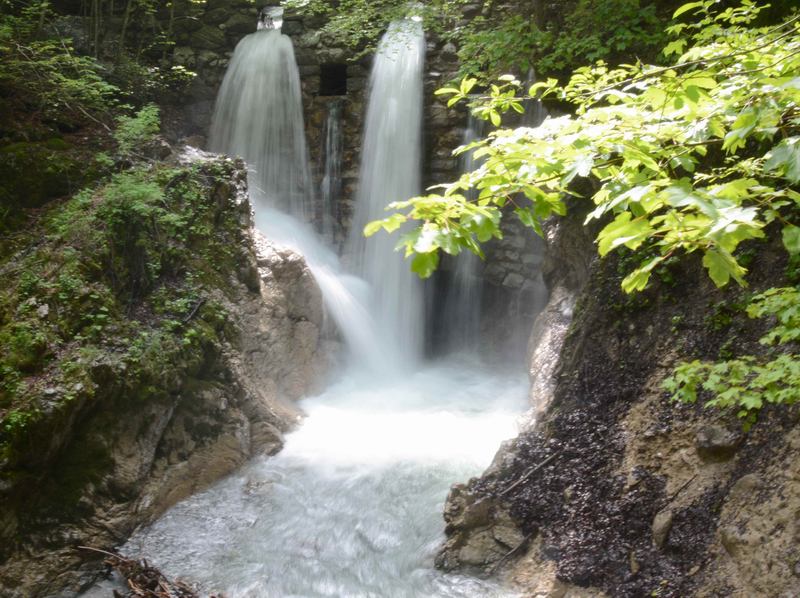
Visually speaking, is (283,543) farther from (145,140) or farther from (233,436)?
(145,140)

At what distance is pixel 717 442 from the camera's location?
3428mm

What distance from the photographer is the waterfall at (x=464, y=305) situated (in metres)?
10.5

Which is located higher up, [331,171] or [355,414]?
[331,171]

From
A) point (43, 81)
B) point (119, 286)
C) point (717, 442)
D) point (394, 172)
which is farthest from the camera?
point (394, 172)

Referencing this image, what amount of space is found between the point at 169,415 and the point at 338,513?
188cm

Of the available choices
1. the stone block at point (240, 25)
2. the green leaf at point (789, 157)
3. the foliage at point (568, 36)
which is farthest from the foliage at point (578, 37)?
the stone block at point (240, 25)

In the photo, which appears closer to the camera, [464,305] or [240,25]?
[464,305]

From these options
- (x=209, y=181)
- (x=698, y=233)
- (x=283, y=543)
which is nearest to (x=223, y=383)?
(x=283, y=543)

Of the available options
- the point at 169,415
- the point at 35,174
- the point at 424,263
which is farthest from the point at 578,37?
the point at 35,174

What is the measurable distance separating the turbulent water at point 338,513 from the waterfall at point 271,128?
5101mm

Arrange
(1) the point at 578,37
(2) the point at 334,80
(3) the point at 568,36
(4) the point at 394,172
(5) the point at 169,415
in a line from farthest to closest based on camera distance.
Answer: (2) the point at 334,80
(4) the point at 394,172
(1) the point at 578,37
(3) the point at 568,36
(5) the point at 169,415

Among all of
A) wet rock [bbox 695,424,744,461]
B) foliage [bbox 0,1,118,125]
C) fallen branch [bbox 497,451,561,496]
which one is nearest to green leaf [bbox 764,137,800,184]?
wet rock [bbox 695,424,744,461]

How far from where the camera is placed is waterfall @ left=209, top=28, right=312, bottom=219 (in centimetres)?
1137

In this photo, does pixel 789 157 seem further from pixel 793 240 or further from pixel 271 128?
pixel 271 128
